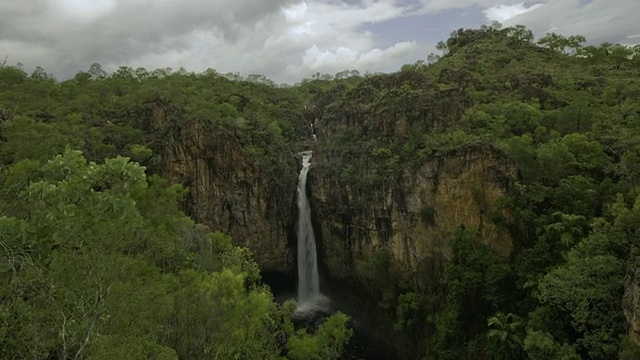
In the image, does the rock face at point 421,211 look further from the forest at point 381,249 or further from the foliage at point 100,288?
the foliage at point 100,288

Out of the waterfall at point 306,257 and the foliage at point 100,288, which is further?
the waterfall at point 306,257

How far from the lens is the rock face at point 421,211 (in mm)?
18453

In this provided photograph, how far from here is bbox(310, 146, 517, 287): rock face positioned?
18.5m

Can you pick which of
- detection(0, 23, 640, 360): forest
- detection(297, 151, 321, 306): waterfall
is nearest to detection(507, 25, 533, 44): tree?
detection(0, 23, 640, 360): forest

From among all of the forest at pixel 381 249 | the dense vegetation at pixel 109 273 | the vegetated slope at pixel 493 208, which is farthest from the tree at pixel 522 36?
the dense vegetation at pixel 109 273

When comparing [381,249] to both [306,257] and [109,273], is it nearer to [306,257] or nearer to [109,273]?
[306,257]

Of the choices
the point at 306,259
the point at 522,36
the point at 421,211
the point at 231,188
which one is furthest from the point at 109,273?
the point at 522,36

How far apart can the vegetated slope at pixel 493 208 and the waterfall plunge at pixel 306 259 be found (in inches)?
64.4

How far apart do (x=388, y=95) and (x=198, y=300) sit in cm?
1957

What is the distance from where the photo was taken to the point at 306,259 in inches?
1101

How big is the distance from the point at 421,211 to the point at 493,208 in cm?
338

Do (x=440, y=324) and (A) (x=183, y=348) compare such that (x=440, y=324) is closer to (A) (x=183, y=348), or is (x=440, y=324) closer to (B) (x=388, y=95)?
(A) (x=183, y=348)

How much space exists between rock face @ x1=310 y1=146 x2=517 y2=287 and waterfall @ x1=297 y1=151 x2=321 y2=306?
6.41 ft

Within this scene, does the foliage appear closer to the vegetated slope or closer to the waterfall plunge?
the vegetated slope
